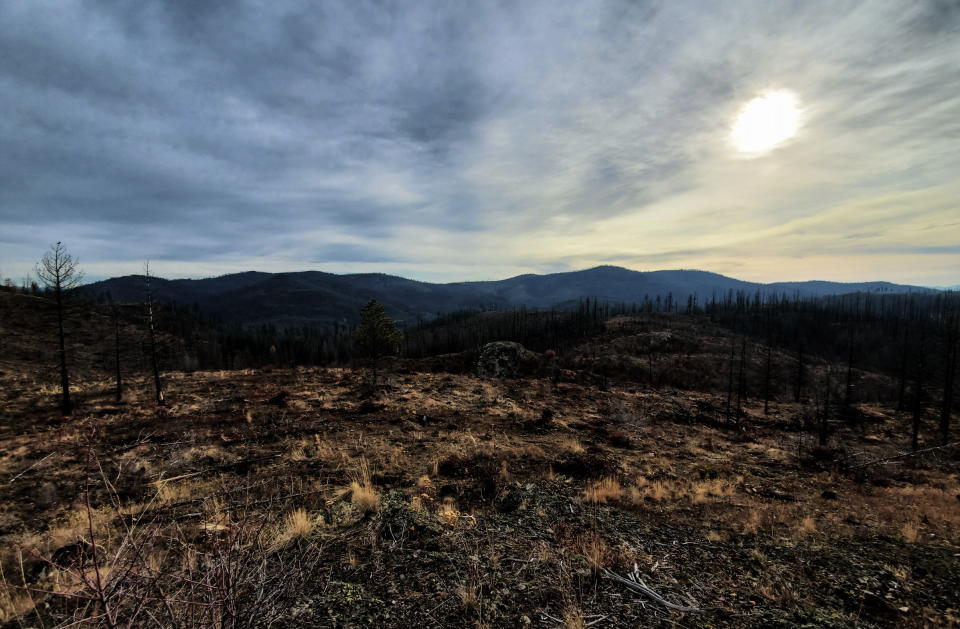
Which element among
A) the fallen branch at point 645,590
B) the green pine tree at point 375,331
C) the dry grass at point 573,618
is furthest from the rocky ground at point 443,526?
the green pine tree at point 375,331

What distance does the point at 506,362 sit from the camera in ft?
161

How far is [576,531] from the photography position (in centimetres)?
744

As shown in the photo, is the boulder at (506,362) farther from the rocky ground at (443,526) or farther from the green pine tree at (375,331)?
the rocky ground at (443,526)

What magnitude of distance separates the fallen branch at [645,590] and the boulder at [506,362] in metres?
39.6

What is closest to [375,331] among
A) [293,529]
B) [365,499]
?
[365,499]

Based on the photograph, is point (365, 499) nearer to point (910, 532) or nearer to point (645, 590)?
point (645, 590)

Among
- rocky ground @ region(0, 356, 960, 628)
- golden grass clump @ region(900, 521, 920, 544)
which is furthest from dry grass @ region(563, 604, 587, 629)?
golden grass clump @ region(900, 521, 920, 544)

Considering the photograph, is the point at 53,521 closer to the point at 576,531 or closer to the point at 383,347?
the point at 576,531

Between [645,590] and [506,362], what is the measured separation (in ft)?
143

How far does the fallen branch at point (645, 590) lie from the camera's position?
5039 mm

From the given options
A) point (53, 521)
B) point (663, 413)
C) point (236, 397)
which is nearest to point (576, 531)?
point (53, 521)

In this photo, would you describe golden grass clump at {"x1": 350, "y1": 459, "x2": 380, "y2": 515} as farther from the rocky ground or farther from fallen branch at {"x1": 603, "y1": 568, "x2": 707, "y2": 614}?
fallen branch at {"x1": 603, "y1": 568, "x2": 707, "y2": 614}

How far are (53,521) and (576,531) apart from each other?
38.8 ft

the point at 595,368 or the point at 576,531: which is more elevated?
the point at 576,531
